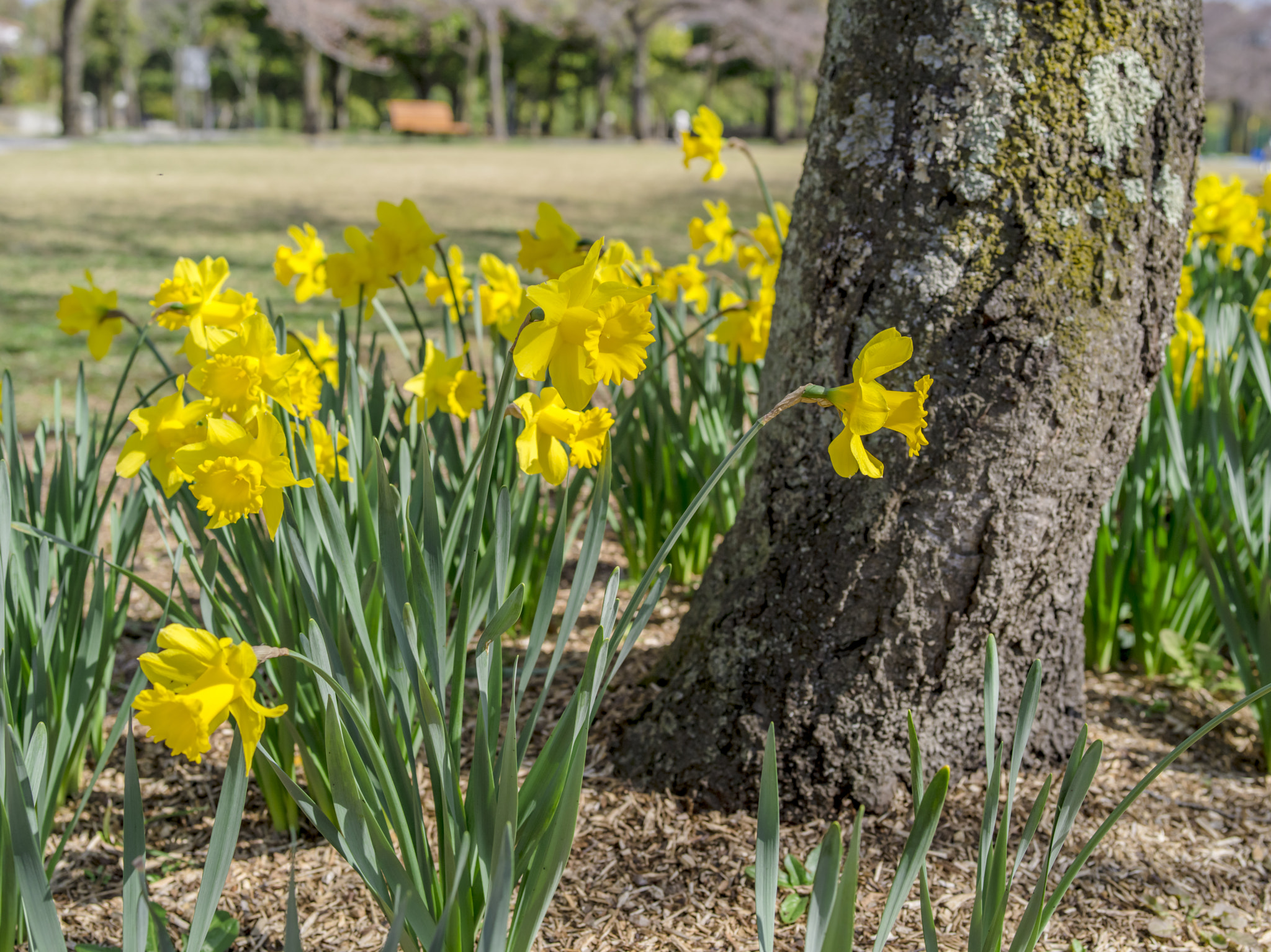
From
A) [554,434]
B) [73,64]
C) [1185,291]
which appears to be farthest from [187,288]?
[73,64]

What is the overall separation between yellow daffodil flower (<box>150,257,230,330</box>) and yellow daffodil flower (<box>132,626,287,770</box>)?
29.4 inches

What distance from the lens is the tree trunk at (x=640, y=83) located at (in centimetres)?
3269

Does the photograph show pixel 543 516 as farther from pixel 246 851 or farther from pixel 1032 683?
pixel 1032 683

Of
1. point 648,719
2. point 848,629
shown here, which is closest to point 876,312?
point 848,629

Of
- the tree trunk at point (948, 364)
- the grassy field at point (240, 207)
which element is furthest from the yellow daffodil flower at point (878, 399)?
the grassy field at point (240, 207)

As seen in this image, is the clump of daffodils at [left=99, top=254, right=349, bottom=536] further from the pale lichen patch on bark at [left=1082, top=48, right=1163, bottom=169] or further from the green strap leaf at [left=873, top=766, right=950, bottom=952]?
the pale lichen patch on bark at [left=1082, top=48, right=1163, bottom=169]

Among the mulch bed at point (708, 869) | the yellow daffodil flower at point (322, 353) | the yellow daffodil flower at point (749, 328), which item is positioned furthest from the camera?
the yellow daffodil flower at point (749, 328)

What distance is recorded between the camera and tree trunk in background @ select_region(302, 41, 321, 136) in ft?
99.2

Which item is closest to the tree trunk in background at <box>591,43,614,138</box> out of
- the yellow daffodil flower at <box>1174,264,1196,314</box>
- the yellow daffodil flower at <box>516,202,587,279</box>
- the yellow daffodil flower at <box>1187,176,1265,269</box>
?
the yellow daffodil flower at <box>1187,176,1265,269</box>

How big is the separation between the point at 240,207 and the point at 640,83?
2445 cm

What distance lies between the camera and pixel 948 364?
4.89ft

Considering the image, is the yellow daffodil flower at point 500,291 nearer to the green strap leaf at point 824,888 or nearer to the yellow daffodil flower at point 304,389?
the yellow daffodil flower at point 304,389

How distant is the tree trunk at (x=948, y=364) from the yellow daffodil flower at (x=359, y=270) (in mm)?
688

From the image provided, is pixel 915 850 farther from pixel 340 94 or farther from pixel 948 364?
pixel 340 94
